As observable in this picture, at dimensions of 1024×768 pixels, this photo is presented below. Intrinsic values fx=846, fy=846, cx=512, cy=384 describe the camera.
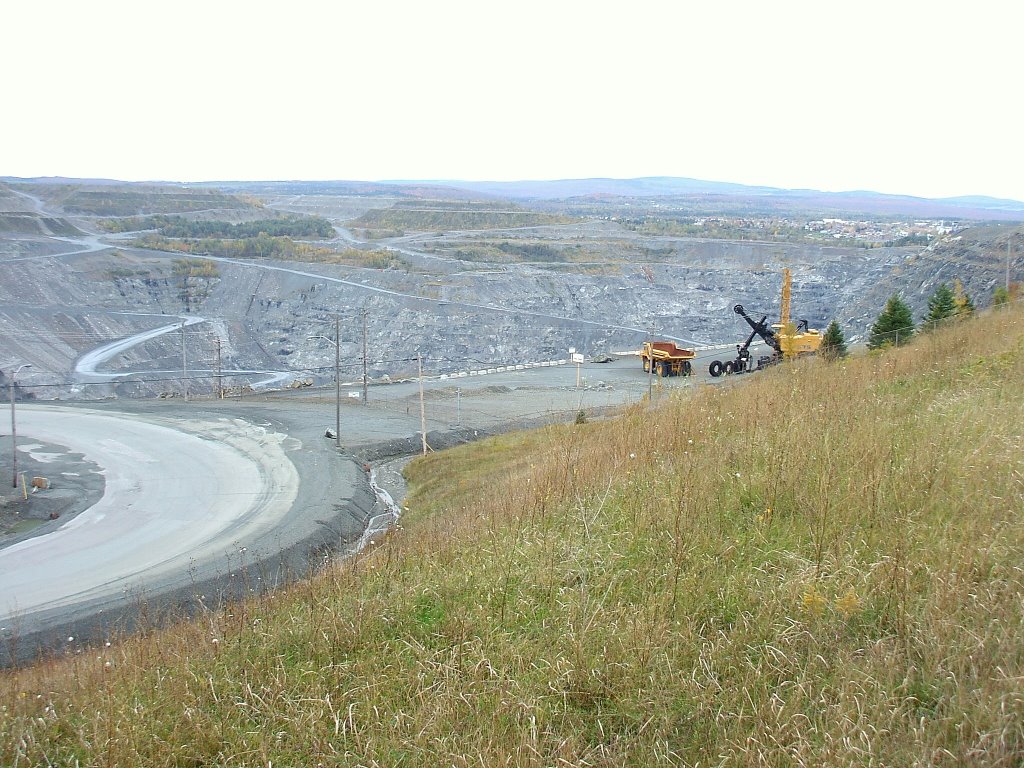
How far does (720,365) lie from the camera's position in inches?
1453

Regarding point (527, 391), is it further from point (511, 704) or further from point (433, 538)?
point (511, 704)

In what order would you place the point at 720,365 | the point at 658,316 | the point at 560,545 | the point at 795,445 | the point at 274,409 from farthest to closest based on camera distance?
the point at 658,316, the point at 720,365, the point at 274,409, the point at 795,445, the point at 560,545

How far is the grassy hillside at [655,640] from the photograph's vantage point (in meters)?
3.12

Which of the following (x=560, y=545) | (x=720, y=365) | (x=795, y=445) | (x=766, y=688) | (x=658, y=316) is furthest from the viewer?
(x=658, y=316)

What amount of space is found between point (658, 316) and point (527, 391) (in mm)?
28367

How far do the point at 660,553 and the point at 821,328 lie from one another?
6404 centimetres

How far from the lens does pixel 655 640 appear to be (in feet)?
12.3

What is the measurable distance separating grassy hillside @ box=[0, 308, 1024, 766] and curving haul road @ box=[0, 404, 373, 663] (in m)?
5.32

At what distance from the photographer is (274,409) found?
31.1 meters

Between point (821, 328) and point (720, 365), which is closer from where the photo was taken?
point (720, 365)

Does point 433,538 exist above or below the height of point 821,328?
above

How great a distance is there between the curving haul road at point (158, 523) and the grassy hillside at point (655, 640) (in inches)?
209

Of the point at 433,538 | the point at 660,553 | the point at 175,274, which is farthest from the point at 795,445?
the point at 175,274

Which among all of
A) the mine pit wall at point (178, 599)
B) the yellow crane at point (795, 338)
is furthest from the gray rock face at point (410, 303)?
the mine pit wall at point (178, 599)
